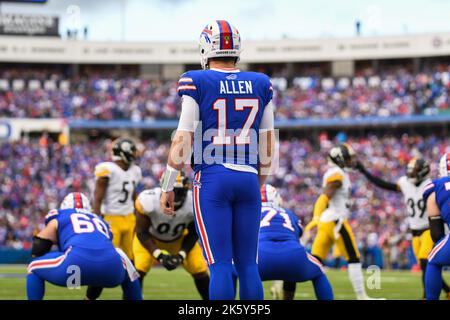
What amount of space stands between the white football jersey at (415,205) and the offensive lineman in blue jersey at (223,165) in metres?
5.93

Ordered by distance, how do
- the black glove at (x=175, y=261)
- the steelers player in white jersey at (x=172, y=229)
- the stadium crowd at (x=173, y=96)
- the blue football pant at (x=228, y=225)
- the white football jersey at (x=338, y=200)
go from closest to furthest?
the blue football pant at (x=228, y=225) < the black glove at (x=175, y=261) < the steelers player in white jersey at (x=172, y=229) < the white football jersey at (x=338, y=200) < the stadium crowd at (x=173, y=96)

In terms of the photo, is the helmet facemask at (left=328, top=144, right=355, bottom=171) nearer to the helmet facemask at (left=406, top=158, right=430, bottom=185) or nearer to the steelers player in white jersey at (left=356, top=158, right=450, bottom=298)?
the steelers player in white jersey at (left=356, top=158, right=450, bottom=298)

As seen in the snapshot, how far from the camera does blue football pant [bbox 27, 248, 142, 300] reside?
618 centimetres

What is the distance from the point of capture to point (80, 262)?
6.16 meters

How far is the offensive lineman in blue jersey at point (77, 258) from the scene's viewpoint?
20.4 ft

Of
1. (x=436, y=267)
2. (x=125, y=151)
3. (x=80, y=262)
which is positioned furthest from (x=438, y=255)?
(x=125, y=151)

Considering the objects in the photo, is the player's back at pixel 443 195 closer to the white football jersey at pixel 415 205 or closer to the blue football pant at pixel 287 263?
the blue football pant at pixel 287 263

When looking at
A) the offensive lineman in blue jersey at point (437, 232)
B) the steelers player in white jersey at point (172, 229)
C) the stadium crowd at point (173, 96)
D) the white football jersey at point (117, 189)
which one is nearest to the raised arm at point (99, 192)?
the white football jersey at point (117, 189)

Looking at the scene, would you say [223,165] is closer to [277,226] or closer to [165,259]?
[277,226]

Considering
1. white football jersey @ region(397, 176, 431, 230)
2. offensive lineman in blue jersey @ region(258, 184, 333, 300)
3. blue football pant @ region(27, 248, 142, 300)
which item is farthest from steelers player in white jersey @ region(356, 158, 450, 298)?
blue football pant @ region(27, 248, 142, 300)

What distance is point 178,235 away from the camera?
8.16 meters
